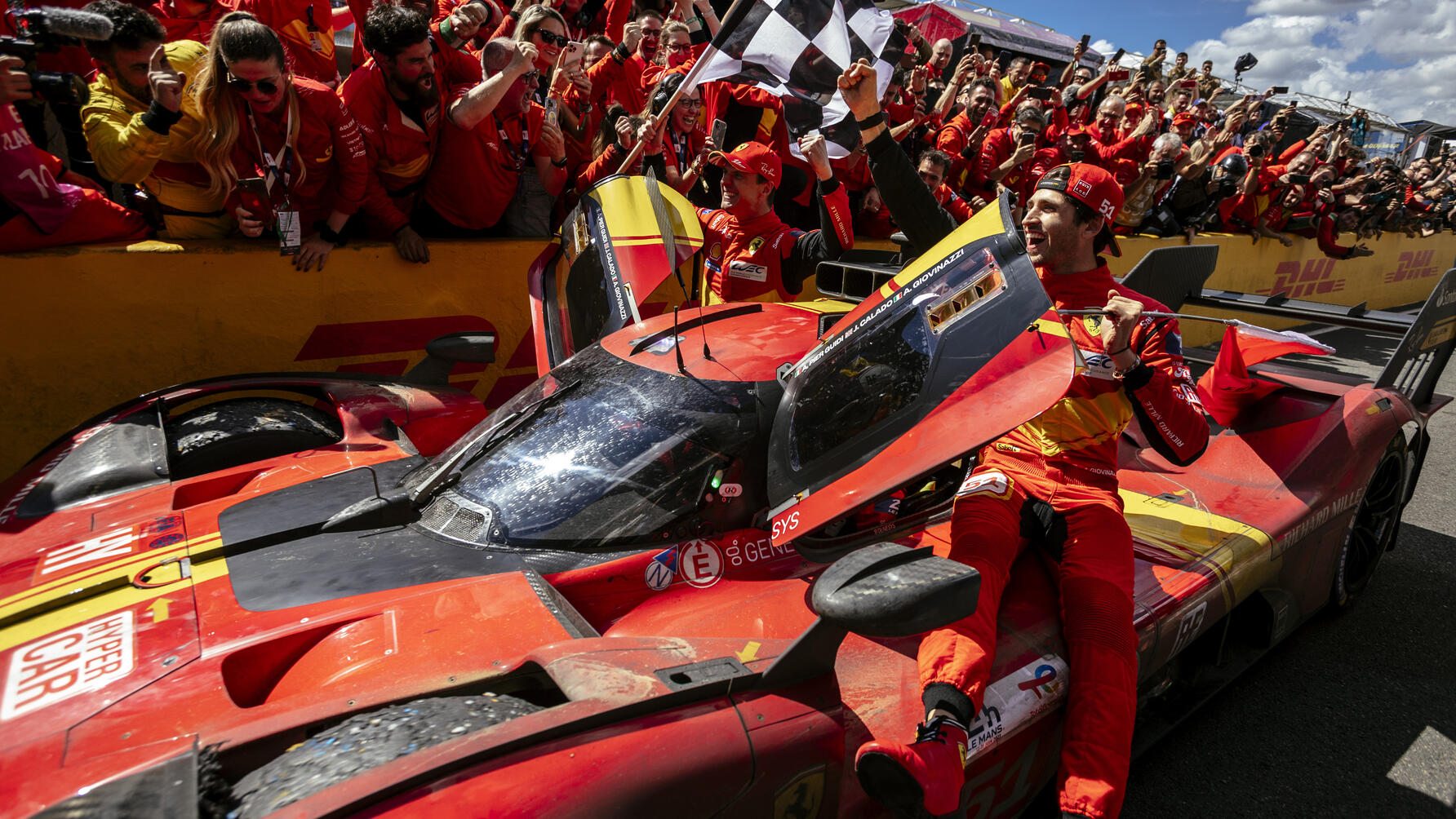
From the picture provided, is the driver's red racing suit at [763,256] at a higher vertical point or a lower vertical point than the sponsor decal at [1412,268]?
higher

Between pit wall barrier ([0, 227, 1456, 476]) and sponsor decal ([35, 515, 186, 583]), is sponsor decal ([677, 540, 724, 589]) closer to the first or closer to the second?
sponsor decal ([35, 515, 186, 583])

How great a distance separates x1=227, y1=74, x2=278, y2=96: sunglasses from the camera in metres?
3.66

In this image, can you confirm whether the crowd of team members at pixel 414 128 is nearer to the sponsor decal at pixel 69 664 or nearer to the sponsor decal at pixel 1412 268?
the sponsor decal at pixel 69 664

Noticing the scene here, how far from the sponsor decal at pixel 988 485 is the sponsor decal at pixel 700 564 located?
2.65 feet

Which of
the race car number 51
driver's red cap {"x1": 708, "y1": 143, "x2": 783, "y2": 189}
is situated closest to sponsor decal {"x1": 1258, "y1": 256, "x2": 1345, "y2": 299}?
driver's red cap {"x1": 708, "y1": 143, "x2": 783, "y2": 189}

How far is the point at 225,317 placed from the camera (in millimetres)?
4238

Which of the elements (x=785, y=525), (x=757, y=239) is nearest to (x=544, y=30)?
(x=757, y=239)

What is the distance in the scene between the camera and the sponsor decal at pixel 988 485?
2369 mm

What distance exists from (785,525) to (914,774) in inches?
23.9

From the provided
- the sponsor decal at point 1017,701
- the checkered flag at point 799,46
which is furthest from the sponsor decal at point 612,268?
the sponsor decal at point 1017,701

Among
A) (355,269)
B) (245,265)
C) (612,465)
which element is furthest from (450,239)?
(612,465)

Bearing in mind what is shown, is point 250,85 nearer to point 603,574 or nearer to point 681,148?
point 681,148

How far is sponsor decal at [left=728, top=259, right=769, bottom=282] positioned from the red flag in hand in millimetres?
2262

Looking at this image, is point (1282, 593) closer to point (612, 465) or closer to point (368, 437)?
point (612, 465)
